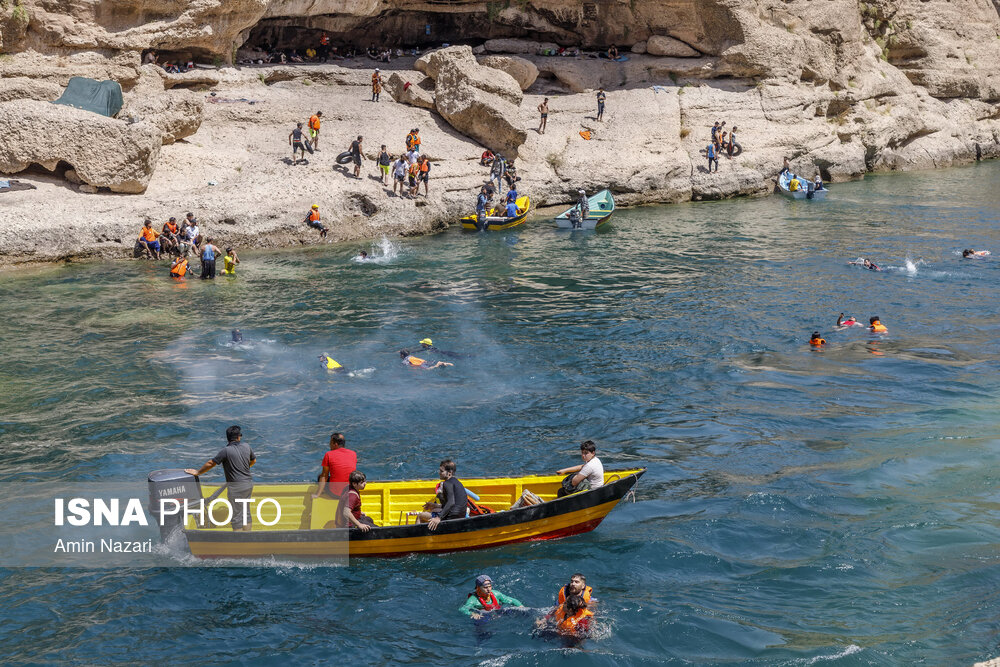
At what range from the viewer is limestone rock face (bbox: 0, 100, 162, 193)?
29.1m

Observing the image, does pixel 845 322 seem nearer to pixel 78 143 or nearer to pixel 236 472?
pixel 236 472

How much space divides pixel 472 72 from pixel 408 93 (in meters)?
2.86

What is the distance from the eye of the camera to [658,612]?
37.2 feet

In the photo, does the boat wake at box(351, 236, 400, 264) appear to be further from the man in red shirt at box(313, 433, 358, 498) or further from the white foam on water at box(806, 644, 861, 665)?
the white foam on water at box(806, 644, 861, 665)

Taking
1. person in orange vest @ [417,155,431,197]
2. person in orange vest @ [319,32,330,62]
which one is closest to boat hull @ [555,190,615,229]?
person in orange vest @ [417,155,431,197]

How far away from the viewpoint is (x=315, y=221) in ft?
106

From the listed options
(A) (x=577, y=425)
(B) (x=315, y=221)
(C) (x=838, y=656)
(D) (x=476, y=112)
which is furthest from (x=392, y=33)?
(C) (x=838, y=656)

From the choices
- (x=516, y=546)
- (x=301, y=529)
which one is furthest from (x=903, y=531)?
(x=301, y=529)

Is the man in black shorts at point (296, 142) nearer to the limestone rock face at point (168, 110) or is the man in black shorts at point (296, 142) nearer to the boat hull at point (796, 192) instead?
the limestone rock face at point (168, 110)

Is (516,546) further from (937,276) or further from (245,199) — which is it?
(245,199)

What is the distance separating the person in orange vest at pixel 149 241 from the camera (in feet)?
95.3

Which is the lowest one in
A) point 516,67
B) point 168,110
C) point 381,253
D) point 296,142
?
point 381,253

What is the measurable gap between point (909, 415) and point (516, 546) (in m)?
8.50

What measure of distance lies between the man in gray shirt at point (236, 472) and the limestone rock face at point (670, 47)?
3775 centimetres
